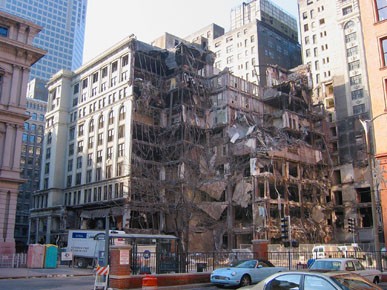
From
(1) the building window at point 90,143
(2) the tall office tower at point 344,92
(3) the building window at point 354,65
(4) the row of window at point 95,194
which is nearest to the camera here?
(4) the row of window at point 95,194

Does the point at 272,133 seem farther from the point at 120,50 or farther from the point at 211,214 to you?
the point at 120,50

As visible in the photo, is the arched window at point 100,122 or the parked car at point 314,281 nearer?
the parked car at point 314,281

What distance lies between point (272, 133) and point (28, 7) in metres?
151

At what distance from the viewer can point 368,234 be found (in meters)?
65.2

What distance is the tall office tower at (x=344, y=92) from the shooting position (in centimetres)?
6862

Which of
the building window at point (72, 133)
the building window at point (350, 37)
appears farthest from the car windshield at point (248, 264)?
the building window at point (350, 37)

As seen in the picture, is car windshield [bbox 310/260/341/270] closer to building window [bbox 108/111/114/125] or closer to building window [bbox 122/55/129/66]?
building window [bbox 108/111/114/125]

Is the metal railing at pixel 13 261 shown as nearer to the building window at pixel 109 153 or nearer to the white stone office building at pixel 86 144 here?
the white stone office building at pixel 86 144

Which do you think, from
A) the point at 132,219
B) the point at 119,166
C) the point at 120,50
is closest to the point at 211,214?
the point at 132,219

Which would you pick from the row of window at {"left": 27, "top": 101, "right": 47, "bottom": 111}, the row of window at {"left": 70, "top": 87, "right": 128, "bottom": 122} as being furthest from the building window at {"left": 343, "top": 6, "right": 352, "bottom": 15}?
the row of window at {"left": 27, "top": 101, "right": 47, "bottom": 111}

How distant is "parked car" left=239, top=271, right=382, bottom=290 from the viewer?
8812mm

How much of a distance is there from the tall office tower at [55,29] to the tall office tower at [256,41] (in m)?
82.4

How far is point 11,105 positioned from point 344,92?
57828 mm

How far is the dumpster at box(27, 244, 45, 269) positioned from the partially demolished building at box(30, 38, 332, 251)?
1973 centimetres
